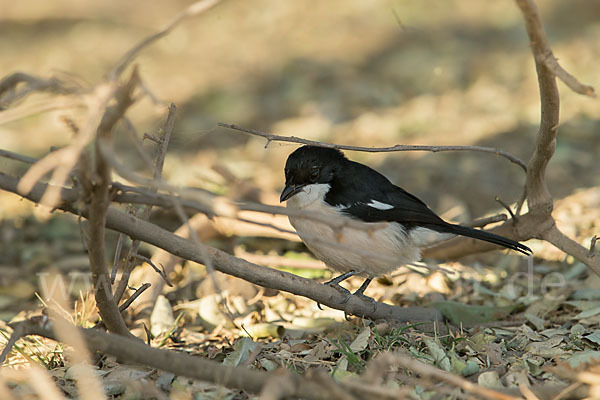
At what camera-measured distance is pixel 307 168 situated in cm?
408

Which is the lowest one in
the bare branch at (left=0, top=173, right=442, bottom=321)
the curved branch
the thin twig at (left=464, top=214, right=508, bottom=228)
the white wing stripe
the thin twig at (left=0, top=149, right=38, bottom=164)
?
the bare branch at (left=0, top=173, right=442, bottom=321)

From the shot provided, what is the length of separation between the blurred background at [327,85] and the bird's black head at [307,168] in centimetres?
110

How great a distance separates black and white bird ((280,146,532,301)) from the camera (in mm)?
3932

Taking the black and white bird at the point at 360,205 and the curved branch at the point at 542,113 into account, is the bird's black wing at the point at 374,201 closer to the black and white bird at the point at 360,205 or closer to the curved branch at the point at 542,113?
the black and white bird at the point at 360,205

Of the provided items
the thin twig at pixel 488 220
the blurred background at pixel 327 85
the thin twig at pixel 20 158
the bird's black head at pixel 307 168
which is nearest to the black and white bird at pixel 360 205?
the bird's black head at pixel 307 168

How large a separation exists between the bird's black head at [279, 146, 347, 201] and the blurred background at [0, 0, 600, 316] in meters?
1.10

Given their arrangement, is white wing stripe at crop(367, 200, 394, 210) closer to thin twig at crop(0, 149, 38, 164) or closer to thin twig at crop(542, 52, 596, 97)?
thin twig at crop(542, 52, 596, 97)

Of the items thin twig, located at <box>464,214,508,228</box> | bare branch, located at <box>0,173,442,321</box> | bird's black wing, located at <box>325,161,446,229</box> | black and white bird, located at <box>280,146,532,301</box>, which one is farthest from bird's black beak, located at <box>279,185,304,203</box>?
thin twig, located at <box>464,214,508,228</box>

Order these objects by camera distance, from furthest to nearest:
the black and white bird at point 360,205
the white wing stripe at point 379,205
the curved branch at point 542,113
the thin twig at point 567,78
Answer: the white wing stripe at point 379,205 < the black and white bird at point 360,205 < the curved branch at point 542,113 < the thin twig at point 567,78

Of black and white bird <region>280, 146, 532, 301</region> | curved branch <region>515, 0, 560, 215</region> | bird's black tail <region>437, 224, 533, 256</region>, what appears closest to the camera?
curved branch <region>515, 0, 560, 215</region>

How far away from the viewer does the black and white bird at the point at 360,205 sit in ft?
12.9

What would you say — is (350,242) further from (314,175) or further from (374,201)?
(314,175)

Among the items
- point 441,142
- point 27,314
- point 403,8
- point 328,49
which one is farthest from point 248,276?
point 403,8

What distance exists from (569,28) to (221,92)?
4.99 metres
